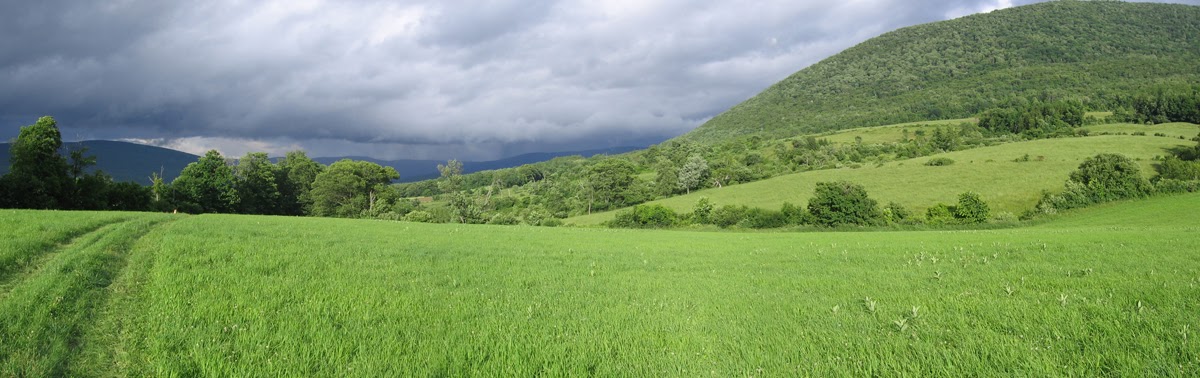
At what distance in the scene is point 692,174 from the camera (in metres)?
123

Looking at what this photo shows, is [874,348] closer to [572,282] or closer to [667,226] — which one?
[572,282]

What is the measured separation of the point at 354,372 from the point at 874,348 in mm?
5808

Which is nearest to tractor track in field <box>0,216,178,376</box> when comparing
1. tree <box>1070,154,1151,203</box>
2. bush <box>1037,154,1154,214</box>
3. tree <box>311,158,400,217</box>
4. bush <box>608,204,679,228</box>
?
bush <box>608,204,679,228</box>

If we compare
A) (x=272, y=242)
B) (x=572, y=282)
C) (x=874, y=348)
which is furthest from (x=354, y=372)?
(x=272, y=242)

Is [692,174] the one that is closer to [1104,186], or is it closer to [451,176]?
[451,176]

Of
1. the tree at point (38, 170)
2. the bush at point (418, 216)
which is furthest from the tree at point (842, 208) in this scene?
the tree at point (38, 170)

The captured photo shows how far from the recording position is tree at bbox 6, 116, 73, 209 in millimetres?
45812

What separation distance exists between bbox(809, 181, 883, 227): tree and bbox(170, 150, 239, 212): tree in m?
Result: 85.4

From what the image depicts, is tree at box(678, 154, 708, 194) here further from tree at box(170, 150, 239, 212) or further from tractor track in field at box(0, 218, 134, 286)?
tractor track in field at box(0, 218, 134, 286)

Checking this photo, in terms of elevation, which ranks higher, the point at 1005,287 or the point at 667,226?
the point at 1005,287

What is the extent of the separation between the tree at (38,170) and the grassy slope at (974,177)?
70.0m

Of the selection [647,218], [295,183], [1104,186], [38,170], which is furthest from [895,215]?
[295,183]

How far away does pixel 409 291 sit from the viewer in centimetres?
957

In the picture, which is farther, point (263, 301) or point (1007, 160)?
point (1007, 160)
